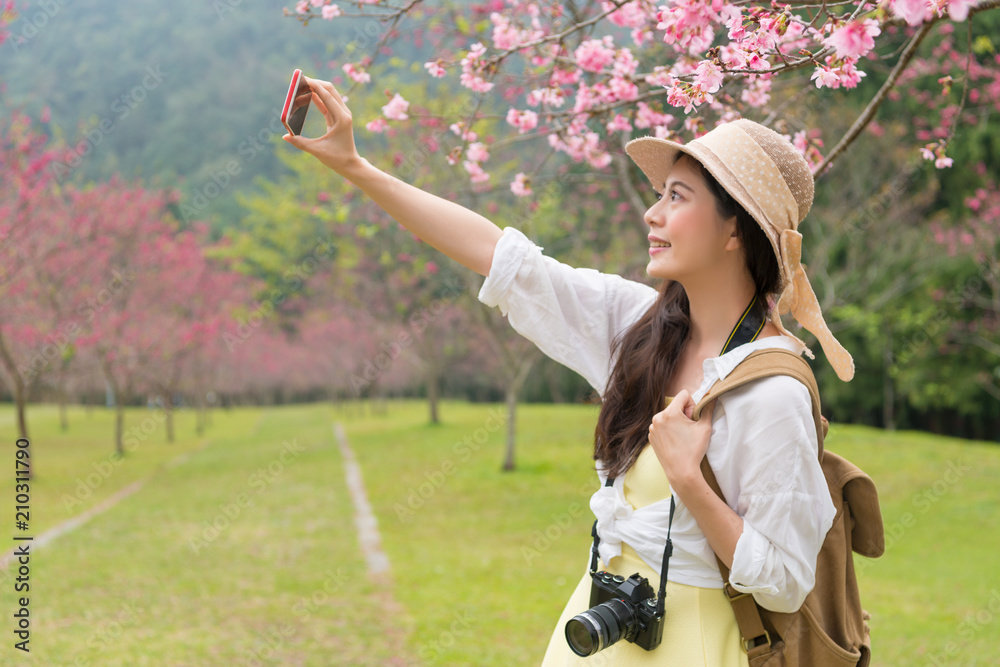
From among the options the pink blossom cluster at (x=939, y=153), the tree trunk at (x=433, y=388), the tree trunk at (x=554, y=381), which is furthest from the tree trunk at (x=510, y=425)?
the tree trunk at (x=554, y=381)

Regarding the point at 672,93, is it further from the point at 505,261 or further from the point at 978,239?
the point at 978,239

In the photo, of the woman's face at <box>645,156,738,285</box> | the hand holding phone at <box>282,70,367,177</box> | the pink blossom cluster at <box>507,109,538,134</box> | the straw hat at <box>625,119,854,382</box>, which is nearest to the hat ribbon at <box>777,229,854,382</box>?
the straw hat at <box>625,119,854,382</box>

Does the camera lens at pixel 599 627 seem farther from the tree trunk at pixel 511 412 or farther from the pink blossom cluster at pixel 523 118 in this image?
the tree trunk at pixel 511 412

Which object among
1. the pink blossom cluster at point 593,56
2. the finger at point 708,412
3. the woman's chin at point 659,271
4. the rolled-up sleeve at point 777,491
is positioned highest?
the pink blossom cluster at point 593,56

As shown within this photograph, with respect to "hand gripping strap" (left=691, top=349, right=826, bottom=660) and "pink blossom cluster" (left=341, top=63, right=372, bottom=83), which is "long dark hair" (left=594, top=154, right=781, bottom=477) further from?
"pink blossom cluster" (left=341, top=63, right=372, bottom=83)

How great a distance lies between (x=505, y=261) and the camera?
1729 millimetres

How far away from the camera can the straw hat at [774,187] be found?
1.51 metres

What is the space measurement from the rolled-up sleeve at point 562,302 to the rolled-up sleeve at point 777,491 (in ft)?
1.62

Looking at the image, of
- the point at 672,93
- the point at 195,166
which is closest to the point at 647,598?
the point at 672,93

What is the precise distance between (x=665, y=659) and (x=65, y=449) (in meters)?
19.6

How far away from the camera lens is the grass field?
3.99 meters

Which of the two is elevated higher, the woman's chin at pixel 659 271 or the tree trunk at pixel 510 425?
the woman's chin at pixel 659 271

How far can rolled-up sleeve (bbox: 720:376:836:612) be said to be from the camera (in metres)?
1.39

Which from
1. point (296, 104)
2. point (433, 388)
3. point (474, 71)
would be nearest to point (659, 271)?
point (296, 104)
